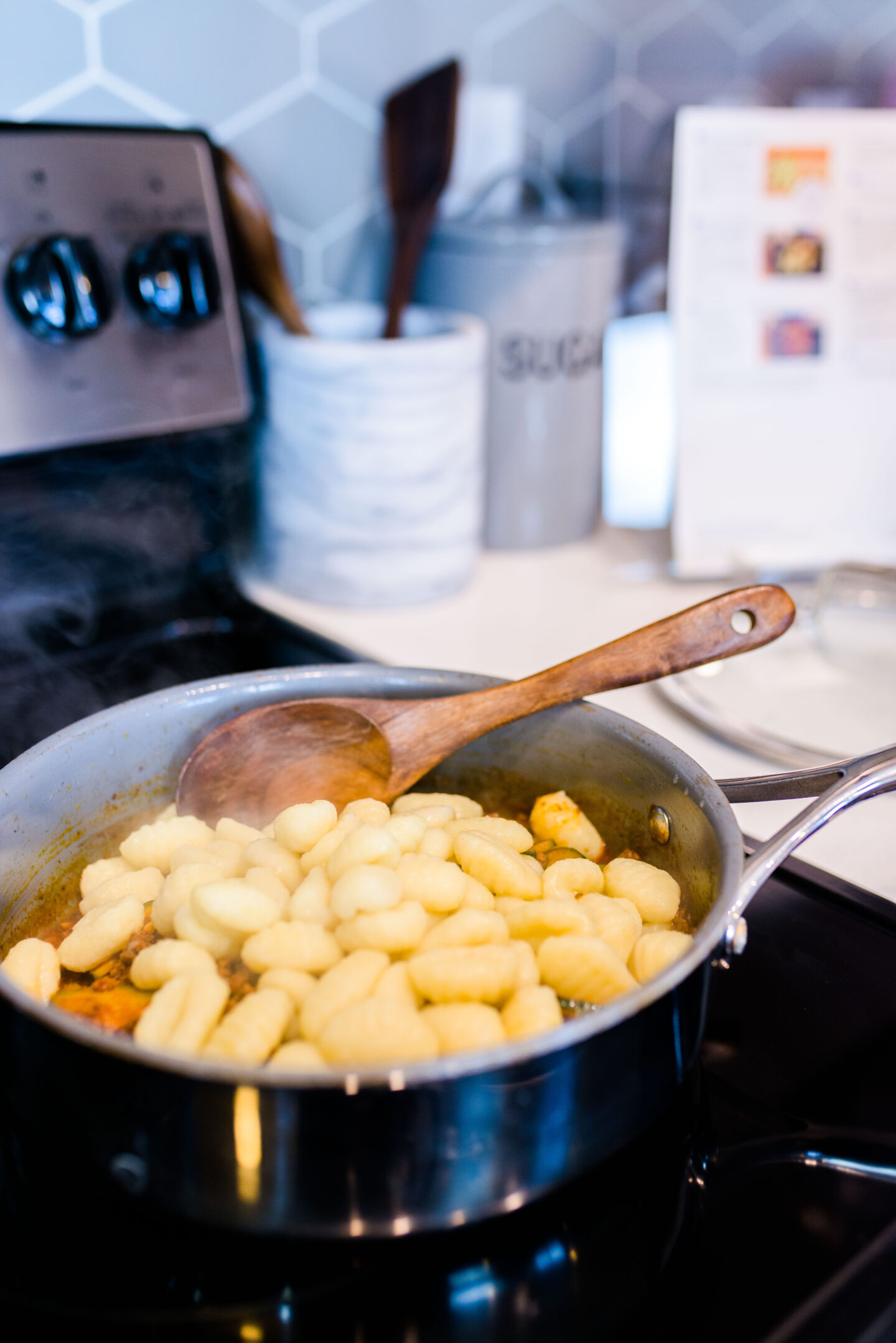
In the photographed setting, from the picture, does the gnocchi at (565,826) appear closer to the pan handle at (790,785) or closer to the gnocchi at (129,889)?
the pan handle at (790,785)

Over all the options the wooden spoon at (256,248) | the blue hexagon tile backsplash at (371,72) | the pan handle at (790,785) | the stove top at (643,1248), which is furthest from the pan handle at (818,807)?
the blue hexagon tile backsplash at (371,72)

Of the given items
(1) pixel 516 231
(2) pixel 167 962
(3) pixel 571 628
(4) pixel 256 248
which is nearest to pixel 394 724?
(2) pixel 167 962

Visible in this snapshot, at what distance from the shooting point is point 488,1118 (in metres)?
0.35

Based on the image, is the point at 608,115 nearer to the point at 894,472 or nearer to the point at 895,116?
the point at 895,116

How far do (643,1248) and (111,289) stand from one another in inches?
27.1

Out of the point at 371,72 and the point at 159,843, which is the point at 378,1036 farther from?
the point at 371,72

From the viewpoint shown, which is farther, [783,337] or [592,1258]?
[783,337]

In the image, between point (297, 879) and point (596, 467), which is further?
point (596, 467)

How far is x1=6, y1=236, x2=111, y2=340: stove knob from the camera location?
2.33 feet

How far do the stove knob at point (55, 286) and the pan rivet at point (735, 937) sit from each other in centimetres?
58

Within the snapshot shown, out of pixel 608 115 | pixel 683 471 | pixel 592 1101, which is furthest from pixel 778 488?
pixel 592 1101

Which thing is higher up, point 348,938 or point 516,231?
point 516,231

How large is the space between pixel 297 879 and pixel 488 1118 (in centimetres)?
19

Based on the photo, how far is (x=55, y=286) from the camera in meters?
0.71
